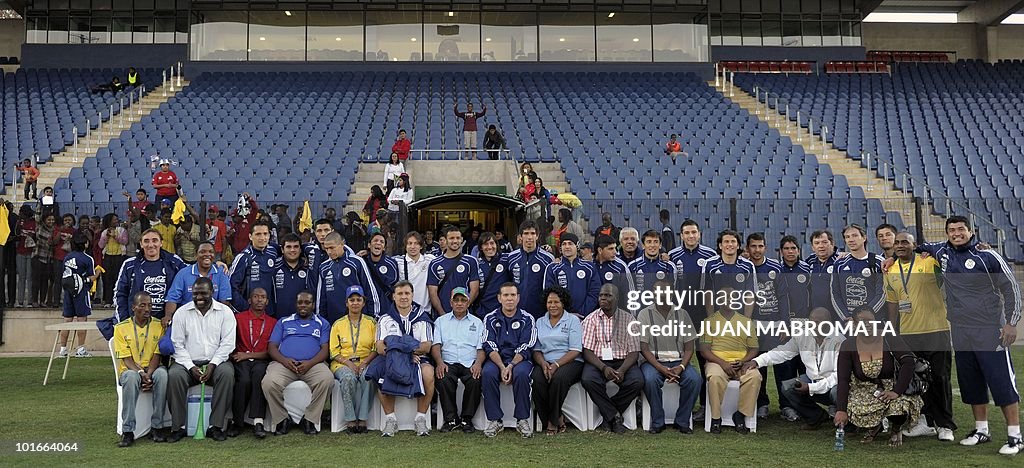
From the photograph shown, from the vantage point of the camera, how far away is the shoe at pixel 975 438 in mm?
6406

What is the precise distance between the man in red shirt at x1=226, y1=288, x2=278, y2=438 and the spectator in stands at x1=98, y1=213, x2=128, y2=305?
5.79 metres

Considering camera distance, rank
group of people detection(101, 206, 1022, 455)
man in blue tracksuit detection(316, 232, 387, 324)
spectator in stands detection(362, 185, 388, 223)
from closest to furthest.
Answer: group of people detection(101, 206, 1022, 455)
man in blue tracksuit detection(316, 232, 387, 324)
spectator in stands detection(362, 185, 388, 223)

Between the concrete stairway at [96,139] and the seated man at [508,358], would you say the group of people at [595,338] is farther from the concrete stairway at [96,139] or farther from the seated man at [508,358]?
the concrete stairway at [96,139]

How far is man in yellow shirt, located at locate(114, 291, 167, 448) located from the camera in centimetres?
678

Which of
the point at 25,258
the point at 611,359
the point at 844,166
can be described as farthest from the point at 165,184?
the point at 844,166

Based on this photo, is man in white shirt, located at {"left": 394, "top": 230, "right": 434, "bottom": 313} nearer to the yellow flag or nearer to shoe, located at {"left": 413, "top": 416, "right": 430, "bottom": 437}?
shoe, located at {"left": 413, "top": 416, "right": 430, "bottom": 437}

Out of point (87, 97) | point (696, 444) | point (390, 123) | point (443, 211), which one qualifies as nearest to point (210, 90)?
point (87, 97)

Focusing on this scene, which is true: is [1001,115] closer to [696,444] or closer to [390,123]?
[390,123]

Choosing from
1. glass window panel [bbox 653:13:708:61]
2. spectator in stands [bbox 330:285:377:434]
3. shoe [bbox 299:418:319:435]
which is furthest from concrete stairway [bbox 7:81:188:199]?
glass window panel [bbox 653:13:708:61]

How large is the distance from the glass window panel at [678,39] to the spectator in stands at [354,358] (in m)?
23.7

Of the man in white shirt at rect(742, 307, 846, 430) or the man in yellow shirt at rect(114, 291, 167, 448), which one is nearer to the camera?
the man in yellow shirt at rect(114, 291, 167, 448)

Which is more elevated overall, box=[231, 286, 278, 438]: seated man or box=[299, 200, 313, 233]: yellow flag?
box=[299, 200, 313, 233]: yellow flag

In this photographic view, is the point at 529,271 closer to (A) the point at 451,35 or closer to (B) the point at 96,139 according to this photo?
(B) the point at 96,139

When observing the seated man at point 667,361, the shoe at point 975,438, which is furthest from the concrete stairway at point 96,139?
the shoe at point 975,438
